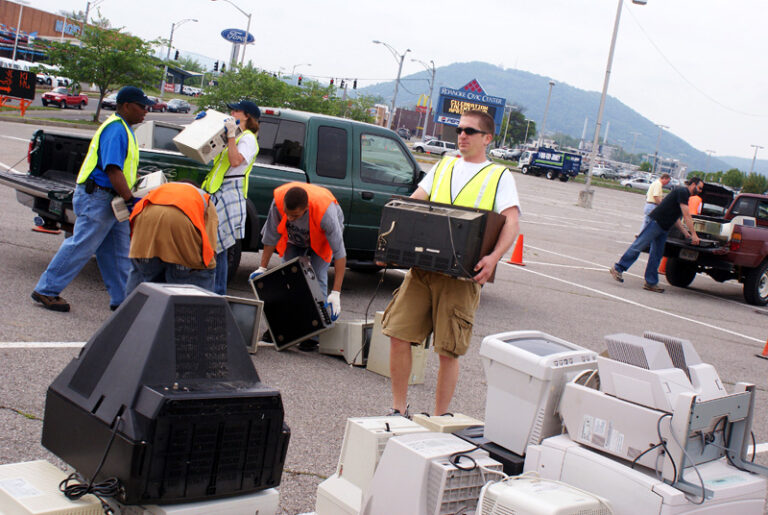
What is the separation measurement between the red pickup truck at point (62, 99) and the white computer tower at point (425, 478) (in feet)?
158

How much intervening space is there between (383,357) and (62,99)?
47711 millimetres

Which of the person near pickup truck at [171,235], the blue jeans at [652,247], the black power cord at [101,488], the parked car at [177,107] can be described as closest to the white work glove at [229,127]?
the person near pickup truck at [171,235]

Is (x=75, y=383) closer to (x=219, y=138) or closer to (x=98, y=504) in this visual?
(x=98, y=504)

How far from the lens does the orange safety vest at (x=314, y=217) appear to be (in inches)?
250

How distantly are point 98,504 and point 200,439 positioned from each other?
42cm

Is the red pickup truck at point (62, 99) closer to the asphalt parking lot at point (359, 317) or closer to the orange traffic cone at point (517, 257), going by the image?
the asphalt parking lot at point (359, 317)

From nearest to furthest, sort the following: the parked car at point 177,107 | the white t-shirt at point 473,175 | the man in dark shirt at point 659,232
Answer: the white t-shirt at point 473,175 < the man in dark shirt at point 659,232 < the parked car at point 177,107

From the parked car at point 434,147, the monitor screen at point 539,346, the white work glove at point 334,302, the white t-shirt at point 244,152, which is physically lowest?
the white work glove at point 334,302

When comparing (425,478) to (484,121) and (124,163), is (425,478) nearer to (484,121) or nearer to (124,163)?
(484,121)

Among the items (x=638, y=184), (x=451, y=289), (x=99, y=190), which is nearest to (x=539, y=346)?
(x=451, y=289)

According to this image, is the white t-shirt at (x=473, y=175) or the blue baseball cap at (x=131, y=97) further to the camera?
the blue baseball cap at (x=131, y=97)

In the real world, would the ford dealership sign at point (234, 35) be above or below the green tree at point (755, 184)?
above

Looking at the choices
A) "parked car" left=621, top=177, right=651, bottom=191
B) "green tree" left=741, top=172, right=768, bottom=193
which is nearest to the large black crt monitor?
"parked car" left=621, top=177, right=651, bottom=191

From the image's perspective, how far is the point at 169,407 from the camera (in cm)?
267
